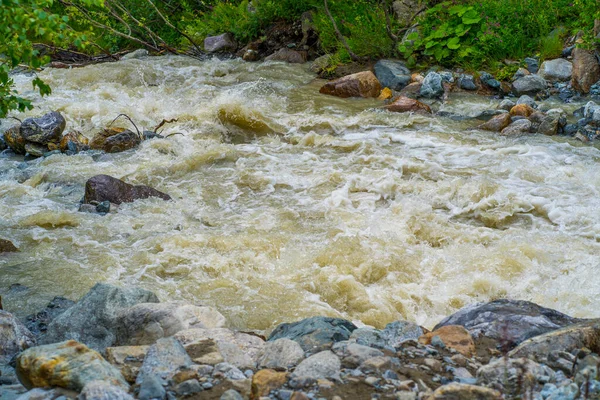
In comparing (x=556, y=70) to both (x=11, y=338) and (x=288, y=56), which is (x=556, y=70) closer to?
(x=288, y=56)

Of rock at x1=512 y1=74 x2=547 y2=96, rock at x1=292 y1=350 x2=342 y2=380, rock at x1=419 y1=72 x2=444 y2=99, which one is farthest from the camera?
rock at x1=419 y1=72 x2=444 y2=99

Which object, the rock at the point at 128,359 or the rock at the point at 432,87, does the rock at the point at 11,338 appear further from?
the rock at the point at 432,87

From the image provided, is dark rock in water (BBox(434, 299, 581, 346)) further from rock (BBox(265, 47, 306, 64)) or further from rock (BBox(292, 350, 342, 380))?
rock (BBox(265, 47, 306, 64))

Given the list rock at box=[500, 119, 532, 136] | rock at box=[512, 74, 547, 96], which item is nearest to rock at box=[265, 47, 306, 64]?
rock at box=[512, 74, 547, 96]

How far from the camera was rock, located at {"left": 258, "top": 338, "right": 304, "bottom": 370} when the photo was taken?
10.3 feet

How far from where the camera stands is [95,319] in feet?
13.2

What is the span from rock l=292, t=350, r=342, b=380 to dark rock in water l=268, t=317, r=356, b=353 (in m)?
0.20

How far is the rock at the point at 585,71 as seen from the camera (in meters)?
10.3

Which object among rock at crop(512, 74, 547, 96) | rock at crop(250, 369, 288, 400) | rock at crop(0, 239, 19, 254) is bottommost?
rock at crop(0, 239, 19, 254)

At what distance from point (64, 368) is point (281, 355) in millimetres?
1051

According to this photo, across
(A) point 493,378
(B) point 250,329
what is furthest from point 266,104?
(A) point 493,378

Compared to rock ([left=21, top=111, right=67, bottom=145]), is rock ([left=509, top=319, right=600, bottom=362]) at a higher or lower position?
higher

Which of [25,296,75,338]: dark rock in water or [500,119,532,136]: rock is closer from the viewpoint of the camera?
[25,296,75,338]: dark rock in water

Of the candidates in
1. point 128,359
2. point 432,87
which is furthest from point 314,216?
point 432,87
